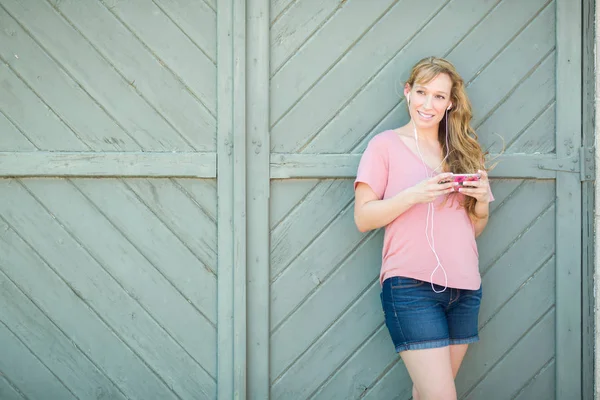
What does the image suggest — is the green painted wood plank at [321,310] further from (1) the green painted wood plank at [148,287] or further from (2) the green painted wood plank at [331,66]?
(2) the green painted wood plank at [331,66]

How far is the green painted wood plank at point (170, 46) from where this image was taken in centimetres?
314

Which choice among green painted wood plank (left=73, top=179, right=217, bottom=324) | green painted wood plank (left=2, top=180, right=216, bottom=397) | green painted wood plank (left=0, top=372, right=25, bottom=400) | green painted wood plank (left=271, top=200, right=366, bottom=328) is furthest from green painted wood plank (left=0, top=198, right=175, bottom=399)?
green painted wood plank (left=271, top=200, right=366, bottom=328)

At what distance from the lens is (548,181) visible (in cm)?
324

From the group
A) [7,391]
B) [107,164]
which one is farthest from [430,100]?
[7,391]

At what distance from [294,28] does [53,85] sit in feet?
4.02

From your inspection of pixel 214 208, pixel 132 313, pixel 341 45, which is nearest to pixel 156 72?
pixel 214 208

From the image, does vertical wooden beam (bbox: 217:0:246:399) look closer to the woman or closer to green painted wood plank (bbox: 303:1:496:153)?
green painted wood plank (bbox: 303:1:496:153)

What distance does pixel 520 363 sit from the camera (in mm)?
3268

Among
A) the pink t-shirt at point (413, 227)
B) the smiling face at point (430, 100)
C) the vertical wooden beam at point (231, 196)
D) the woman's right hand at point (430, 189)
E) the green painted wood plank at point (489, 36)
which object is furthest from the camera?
the green painted wood plank at point (489, 36)

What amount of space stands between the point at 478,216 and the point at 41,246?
2119 mm

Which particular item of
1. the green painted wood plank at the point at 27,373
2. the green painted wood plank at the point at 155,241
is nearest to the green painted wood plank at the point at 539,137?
the green painted wood plank at the point at 155,241

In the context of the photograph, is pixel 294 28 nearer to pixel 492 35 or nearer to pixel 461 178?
pixel 492 35

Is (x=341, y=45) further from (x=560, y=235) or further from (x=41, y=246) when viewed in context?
(x=41, y=246)

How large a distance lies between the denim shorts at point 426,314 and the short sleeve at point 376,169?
1.31 ft
